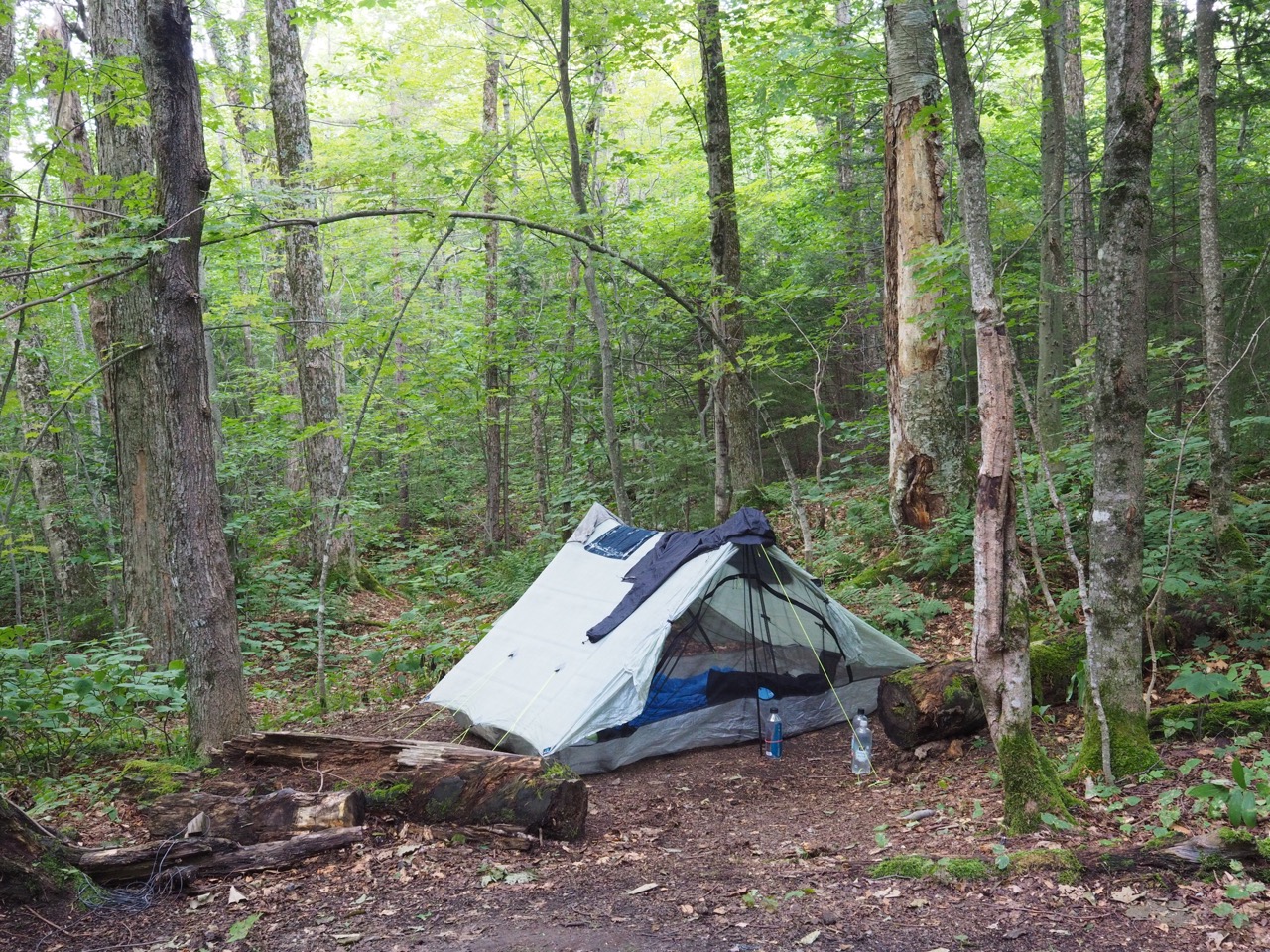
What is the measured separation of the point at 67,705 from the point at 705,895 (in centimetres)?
430

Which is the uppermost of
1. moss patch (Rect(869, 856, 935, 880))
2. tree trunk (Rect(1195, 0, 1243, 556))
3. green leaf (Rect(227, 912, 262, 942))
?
tree trunk (Rect(1195, 0, 1243, 556))

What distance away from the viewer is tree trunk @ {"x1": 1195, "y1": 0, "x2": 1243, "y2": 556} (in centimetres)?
589

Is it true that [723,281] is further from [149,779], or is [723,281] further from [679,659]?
[149,779]

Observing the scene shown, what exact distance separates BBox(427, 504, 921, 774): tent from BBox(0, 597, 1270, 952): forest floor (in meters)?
0.73

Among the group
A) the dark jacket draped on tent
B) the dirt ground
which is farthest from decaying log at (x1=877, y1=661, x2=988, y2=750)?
the dark jacket draped on tent

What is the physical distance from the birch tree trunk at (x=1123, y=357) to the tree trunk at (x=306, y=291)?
27.1 feet

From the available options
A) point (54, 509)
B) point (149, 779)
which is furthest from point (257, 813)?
point (54, 509)

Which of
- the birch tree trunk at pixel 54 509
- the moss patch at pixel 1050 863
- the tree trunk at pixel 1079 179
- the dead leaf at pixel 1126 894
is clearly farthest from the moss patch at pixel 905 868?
the birch tree trunk at pixel 54 509

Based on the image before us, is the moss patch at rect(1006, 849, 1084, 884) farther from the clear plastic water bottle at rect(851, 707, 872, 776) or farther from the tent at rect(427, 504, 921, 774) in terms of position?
the tent at rect(427, 504, 921, 774)

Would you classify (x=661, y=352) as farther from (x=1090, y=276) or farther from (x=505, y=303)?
(x=1090, y=276)

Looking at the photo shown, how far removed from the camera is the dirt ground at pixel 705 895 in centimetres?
294

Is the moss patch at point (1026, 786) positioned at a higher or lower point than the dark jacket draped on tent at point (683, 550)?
lower

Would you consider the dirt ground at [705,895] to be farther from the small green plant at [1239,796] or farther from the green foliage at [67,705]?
the green foliage at [67,705]

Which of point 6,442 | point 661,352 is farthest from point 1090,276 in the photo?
point 6,442
